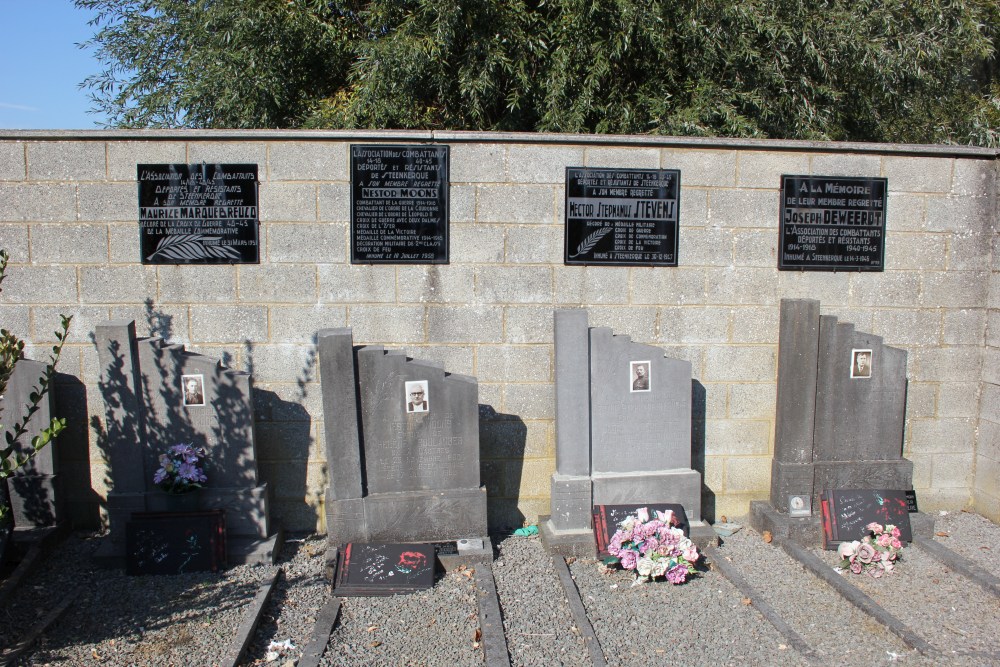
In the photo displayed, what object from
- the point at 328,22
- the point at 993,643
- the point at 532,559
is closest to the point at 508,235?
the point at 532,559

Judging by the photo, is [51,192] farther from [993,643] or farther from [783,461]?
[993,643]

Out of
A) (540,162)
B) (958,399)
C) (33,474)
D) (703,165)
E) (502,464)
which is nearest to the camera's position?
(33,474)

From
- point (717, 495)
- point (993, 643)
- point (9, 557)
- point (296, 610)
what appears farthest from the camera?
point (717, 495)

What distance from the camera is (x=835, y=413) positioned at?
4.95m

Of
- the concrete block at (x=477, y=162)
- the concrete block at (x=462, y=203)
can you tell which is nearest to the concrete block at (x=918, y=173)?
the concrete block at (x=477, y=162)

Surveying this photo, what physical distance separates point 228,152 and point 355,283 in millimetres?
1202

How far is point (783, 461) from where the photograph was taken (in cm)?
504

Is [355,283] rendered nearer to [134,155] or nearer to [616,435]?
[134,155]

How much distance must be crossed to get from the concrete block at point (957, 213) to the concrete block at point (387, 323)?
3742 millimetres

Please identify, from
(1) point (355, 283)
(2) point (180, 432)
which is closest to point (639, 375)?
(1) point (355, 283)

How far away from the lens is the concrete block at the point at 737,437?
5.27m

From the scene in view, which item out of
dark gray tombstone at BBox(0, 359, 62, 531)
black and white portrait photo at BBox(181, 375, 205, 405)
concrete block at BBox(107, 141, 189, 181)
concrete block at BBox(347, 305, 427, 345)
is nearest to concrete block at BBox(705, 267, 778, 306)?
concrete block at BBox(347, 305, 427, 345)

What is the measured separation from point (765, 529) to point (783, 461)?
486 millimetres

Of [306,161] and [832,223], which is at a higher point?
[306,161]
